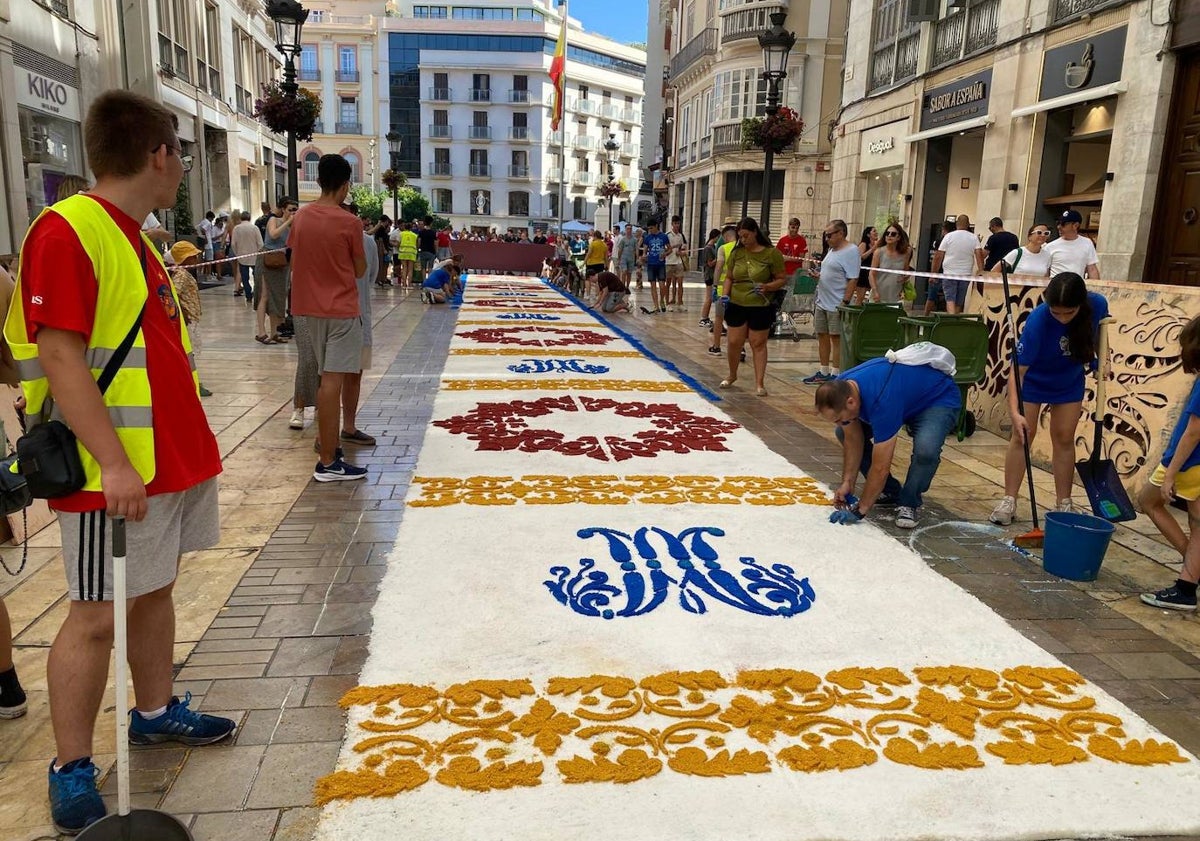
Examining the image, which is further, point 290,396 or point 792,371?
point 792,371

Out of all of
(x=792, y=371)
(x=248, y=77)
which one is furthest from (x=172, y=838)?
(x=248, y=77)

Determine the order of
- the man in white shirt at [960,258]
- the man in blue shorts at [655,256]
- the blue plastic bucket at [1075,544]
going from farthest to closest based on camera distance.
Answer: the man in blue shorts at [655,256] → the man in white shirt at [960,258] → the blue plastic bucket at [1075,544]

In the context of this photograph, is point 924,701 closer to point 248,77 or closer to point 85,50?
point 85,50

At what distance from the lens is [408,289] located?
23250mm

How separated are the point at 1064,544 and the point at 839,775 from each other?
241cm

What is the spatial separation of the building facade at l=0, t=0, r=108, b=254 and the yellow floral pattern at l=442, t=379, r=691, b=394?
22.9ft

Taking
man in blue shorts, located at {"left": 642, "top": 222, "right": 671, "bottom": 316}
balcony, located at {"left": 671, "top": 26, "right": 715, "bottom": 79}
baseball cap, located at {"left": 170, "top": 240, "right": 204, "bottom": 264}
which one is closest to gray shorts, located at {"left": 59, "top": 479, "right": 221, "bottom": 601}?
baseball cap, located at {"left": 170, "top": 240, "right": 204, "bottom": 264}

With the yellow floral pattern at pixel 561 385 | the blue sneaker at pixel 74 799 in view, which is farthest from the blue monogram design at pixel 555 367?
the blue sneaker at pixel 74 799

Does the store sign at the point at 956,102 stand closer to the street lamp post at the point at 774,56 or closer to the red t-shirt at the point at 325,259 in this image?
the street lamp post at the point at 774,56

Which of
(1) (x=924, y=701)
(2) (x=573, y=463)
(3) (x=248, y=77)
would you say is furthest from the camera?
(3) (x=248, y=77)

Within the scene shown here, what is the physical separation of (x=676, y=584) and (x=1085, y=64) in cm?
1164

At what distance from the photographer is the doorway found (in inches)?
403

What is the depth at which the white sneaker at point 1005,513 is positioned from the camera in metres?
5.32

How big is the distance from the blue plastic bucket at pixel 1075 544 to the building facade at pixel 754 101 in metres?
24.2
